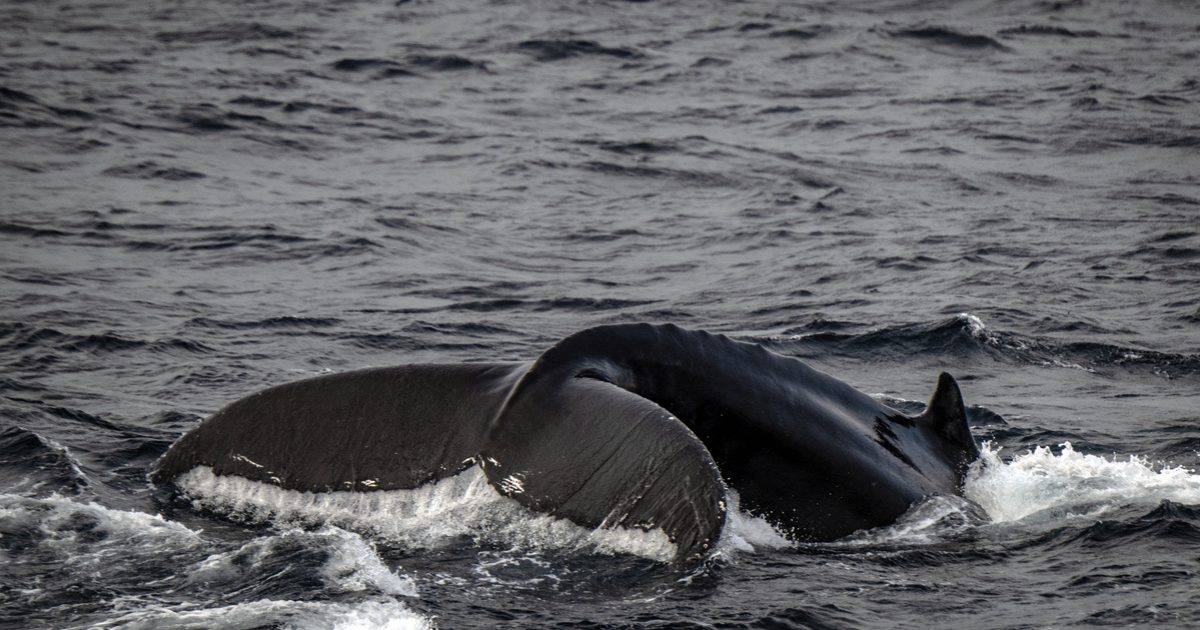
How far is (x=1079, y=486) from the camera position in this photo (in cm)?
754

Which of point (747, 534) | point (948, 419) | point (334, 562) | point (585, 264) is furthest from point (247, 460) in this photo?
point (585, 264)

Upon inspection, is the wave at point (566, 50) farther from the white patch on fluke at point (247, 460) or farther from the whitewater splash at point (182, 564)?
the white patch on fluke at point (247, 460)

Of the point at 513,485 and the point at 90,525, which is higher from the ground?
the point at 513,485

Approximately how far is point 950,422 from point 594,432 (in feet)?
7.63

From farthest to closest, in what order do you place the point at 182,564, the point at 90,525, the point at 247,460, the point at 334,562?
1. the point at 90,525
2. the point at 247,460
3. the point at 182,564
4. the point at 334,562

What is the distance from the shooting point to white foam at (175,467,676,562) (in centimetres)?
559

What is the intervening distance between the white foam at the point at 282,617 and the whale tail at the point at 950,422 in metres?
2.73

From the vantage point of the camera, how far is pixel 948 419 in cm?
710

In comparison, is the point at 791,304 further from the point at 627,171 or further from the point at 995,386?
the point at 627,171

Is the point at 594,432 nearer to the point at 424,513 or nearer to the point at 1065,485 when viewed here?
the point at 424,513

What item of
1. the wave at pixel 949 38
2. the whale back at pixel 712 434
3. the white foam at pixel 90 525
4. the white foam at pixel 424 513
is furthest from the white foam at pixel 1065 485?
the wave at pixel 949 38

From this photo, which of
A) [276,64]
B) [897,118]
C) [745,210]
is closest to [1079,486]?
[745,210]

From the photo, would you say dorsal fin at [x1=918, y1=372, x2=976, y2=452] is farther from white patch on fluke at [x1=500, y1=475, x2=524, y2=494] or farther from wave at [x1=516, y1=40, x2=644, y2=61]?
wave at [x1=516, y1=40, x2=644, y2=61]

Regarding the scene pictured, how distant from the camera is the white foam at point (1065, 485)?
7086mm
